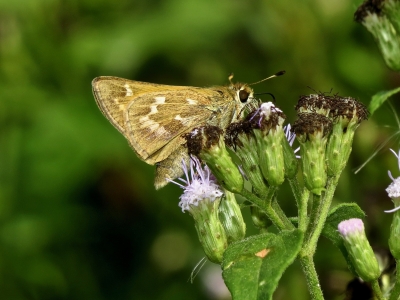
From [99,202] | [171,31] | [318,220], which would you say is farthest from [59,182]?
[318,220]

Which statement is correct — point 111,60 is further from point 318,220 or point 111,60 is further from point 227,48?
point 318,220

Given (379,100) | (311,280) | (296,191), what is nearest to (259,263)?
(311,280)

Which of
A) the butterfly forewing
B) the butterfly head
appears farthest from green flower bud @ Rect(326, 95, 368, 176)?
the butterfly forewing

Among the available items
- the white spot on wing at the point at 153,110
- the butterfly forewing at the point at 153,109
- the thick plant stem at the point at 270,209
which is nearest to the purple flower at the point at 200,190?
the thick plant stem at the point at 270,209

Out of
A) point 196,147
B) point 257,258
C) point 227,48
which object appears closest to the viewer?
point 257,258

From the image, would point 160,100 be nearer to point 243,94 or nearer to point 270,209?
point 243,94

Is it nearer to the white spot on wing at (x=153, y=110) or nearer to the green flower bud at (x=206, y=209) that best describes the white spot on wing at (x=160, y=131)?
the white spot on wing at (x=153, y=110)

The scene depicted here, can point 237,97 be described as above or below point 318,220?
above
